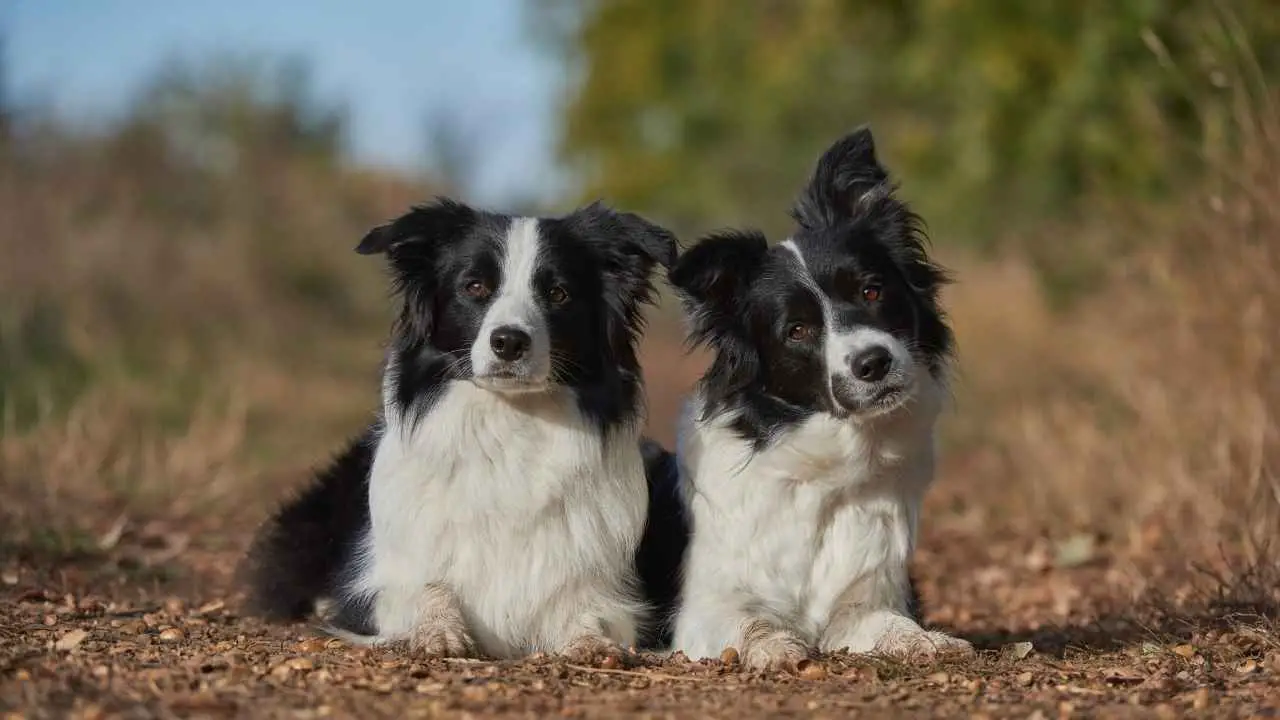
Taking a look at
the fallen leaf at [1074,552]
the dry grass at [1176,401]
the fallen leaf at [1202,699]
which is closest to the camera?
the fallen leaf at [1202,699]

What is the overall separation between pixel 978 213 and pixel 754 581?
12552 mm

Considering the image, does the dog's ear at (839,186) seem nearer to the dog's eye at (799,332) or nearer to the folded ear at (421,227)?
the dog's eye at (799,332)

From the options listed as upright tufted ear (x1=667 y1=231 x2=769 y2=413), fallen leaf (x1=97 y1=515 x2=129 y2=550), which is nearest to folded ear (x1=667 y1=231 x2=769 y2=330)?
upright tufted ear (x1=667 y1=231 x2=769 y2=413)

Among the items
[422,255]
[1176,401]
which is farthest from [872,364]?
[1176,401]

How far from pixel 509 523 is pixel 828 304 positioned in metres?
1.40

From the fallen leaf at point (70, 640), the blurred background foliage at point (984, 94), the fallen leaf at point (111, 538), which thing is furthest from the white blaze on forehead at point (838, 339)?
the fallen leaf at point (111, 538)

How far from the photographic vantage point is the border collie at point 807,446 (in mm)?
5613

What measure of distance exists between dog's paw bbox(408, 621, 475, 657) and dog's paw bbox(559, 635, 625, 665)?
343 mm

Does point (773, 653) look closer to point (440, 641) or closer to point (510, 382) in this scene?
point (440, 641)

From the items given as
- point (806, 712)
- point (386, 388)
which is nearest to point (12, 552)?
point (386, 388)

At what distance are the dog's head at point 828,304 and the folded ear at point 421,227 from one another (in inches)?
32.6

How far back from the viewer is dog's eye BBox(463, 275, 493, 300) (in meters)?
5.56

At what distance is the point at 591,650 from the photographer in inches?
212

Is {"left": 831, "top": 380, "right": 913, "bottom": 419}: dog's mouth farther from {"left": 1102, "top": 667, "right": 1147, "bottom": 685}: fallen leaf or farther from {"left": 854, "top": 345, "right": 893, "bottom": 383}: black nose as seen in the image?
{"left": 1102, "top": 667, "right": 1147, "bottom": 685}: fallen leaf
